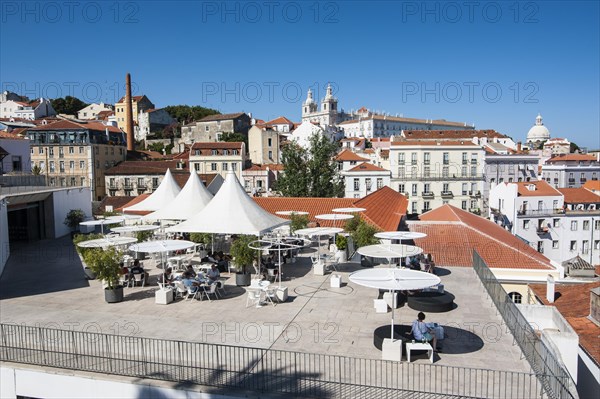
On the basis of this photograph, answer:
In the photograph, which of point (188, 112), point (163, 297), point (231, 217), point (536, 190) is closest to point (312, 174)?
point (536, 190)

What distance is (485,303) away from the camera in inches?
609

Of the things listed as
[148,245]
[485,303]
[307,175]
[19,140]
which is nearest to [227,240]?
[148,245]

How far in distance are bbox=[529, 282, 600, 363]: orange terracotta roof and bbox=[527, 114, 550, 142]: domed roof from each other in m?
137

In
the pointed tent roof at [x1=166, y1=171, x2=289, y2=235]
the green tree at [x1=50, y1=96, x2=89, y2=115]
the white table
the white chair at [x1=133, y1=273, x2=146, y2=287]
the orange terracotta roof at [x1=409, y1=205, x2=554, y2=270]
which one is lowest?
the orange terracotta roof at [x1=409, y1=205, x2=554, y2=270]

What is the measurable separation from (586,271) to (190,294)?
94.4 feet

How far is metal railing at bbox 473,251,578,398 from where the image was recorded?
884 centimetres

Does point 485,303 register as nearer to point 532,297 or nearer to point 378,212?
point 532,297

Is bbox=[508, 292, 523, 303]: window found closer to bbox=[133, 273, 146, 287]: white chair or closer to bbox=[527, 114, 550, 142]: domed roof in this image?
bbox=[133, 273, 146, 287]: white chair

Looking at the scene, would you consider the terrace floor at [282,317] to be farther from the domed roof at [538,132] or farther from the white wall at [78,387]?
the domed roof at [538,132]

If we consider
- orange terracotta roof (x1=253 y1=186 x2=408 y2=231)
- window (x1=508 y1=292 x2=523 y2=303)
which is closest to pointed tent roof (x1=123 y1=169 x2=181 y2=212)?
orange terracotta roof (x1=253 y1=186 x2=408 y2=231)

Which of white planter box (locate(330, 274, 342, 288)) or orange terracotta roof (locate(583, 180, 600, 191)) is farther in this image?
orange terracotta roof (locate(583, 180, 600, 191))

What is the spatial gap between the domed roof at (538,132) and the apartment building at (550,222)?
99.7 metres

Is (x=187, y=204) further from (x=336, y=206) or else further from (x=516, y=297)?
(x=516, y=297)

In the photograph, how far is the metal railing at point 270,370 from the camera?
941 centimetres
